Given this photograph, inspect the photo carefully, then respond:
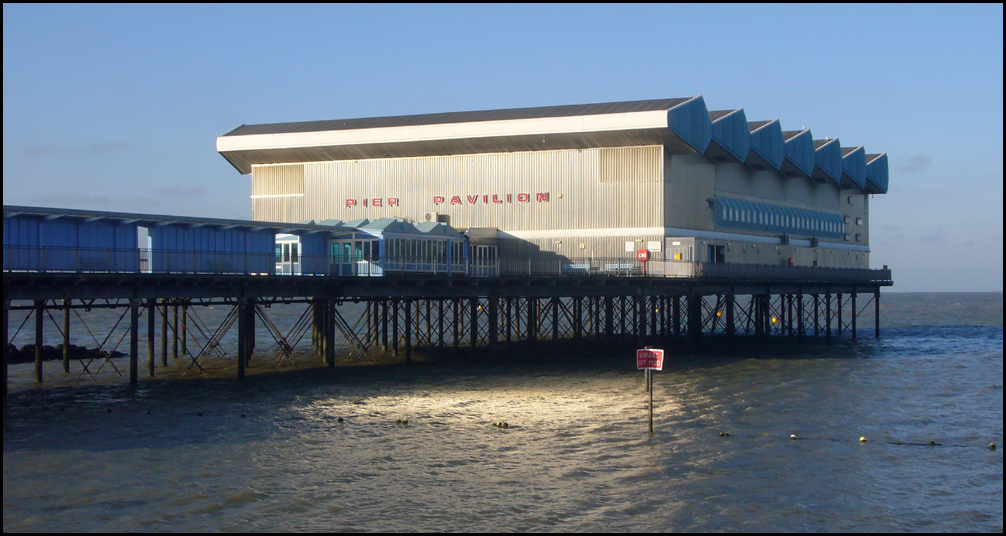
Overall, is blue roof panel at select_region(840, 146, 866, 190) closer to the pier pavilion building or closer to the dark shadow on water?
the pier pavilion building

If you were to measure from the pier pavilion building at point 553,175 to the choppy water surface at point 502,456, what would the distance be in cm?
1747

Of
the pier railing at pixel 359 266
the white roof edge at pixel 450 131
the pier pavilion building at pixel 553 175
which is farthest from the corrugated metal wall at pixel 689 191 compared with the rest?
the white roof edge at pixel 450 131

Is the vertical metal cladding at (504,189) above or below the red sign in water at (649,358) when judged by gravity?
above

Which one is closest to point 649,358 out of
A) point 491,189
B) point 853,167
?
point 491,189

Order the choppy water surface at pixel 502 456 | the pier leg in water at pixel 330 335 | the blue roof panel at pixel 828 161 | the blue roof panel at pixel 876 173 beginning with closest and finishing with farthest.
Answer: the choppy water surface at pixel 502 456 < the pier leg in water at pixel 330 335 < the blue roof panel at pixel 828 161 < the blue roof panel at pixel 876 173

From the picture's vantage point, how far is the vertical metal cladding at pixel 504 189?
5641 centimetres

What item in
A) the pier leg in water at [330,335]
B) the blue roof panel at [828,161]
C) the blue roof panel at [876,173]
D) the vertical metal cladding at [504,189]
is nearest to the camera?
the pier leg in water at [330,335]

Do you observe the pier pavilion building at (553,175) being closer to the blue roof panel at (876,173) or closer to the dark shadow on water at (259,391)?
the dark shadow on water at (259,391)

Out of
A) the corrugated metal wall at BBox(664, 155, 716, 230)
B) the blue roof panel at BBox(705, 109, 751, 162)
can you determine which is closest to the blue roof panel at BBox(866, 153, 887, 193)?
the blue roof panel at BBox(705, 109, 751, 162)

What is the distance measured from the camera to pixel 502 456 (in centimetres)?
2477

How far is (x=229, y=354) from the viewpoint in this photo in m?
57.9

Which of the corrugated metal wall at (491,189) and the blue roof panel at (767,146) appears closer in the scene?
the corrugated metal wall at (491,189)

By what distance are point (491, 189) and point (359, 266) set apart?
12.9m

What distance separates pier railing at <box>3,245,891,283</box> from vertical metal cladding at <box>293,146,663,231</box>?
2.74 meters
